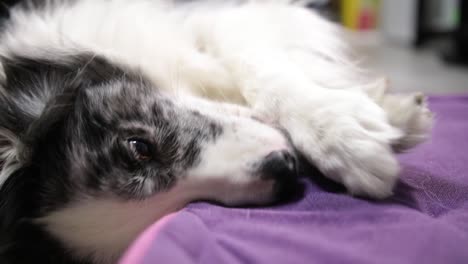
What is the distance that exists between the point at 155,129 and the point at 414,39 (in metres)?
4.31

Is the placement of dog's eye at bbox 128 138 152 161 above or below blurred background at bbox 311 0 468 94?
above

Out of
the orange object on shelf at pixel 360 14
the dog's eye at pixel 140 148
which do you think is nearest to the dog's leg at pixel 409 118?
the dog's eye at pixel 140 148

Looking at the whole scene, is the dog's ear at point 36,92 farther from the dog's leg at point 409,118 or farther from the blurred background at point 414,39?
the blurred background at point 414,39

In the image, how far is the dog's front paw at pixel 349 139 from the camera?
94 centimetres

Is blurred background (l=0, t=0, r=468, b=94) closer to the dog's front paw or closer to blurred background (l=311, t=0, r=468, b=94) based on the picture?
blurred background (l=311, t=0, r=468, b=94)

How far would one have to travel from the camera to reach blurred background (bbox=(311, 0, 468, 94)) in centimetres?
376

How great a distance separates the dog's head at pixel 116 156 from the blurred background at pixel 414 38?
8.76 ft

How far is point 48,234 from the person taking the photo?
1128 mm

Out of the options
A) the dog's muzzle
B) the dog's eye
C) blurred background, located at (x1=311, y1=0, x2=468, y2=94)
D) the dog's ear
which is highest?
the dog's ear

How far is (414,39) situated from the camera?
4898 mm

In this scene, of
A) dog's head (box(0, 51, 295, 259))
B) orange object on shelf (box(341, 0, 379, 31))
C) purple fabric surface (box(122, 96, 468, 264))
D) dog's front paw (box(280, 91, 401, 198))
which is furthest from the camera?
orange object on shelf (box(341, 0, 379, 31))

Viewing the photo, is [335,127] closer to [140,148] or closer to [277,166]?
[277,166]

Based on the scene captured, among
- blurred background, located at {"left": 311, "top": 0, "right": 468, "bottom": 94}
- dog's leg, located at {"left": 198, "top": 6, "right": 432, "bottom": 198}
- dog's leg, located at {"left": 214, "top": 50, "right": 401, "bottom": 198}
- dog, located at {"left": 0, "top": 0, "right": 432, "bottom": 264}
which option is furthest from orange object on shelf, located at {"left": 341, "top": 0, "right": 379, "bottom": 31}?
dog's leg, located at {"left": 214, "top": 50, "right": 401, "bottom": 198}

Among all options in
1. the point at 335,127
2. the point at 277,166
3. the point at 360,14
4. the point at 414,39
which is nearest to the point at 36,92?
the point at 277,166
